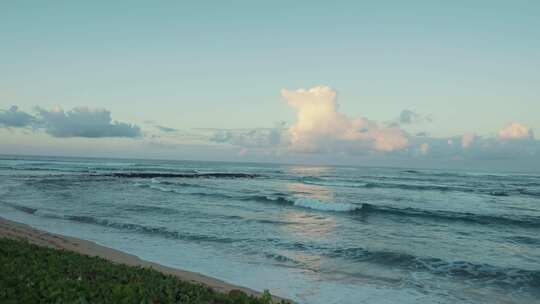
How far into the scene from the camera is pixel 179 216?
22.2 m

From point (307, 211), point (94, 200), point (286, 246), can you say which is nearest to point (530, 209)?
point (307, 211)

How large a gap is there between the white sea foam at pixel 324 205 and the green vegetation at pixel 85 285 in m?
22.0

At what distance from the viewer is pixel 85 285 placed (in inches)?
222

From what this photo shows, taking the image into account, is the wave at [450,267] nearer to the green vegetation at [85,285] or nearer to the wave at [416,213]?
the green vegetation at [85,285]

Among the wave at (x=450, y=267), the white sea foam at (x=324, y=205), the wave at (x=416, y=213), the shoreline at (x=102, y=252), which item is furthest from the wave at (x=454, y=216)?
the shoreline at (x=102, y=252)

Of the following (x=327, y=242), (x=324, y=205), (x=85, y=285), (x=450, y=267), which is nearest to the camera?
(x=85, y=285)

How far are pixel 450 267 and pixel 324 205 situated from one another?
17280mm

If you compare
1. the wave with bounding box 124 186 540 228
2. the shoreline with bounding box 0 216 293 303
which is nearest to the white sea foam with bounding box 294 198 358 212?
the wave with bounding box 124 186 540 228

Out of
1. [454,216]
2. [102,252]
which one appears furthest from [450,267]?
[454,216]

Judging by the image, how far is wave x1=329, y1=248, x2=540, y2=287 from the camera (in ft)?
38.6

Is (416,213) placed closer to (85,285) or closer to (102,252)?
(102,252)

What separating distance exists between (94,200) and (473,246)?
23.5 m

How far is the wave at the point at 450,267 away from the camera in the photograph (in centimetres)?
1176

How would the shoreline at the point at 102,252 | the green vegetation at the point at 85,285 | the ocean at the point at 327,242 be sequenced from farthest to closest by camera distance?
the ocean at the point at 327,242 < the shoreline at the point at 102,252 < the green vegetation at the point at 85,285
